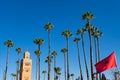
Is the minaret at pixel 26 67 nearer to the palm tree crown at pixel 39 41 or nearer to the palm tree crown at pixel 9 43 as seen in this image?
the palm tree crown at pixel 9 43

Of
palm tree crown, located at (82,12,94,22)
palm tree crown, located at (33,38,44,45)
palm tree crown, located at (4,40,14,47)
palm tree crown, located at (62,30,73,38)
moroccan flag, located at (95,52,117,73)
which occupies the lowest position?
moroccan flag, located at (95,52,117,73)

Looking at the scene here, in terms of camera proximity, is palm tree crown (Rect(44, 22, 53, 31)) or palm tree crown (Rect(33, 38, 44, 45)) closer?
palm tree crown (Rect(44, 22, 53, 31))

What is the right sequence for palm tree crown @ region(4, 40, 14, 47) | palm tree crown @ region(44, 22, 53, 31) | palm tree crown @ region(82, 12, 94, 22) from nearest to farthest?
palm tree crown @ region(82, 12, 94, 22) < palm tree crown @ region(44, 22, 53, 31) < palm tree crown @ region(4, 40, 14, 47)

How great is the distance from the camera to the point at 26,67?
120125 millimetres

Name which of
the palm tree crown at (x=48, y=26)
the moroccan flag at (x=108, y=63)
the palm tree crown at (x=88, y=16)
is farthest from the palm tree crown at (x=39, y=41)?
the moroccan flag at (x=108, y=63)

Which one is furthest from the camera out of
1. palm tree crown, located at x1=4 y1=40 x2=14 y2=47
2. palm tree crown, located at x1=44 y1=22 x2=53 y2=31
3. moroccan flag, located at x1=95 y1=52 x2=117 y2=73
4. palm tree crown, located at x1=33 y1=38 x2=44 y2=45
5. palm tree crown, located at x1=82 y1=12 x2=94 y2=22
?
palm tree crown, located at x1=4 y1=40 x2=14 y2=47

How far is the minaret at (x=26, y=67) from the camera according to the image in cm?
11856

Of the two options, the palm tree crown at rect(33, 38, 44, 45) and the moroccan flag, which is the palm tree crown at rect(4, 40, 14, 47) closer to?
the palm tree crown at rect(33, 38, 44, 45)

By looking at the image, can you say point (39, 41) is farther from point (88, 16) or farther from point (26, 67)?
point (26, 67)

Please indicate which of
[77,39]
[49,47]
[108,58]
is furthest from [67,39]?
[108,58]

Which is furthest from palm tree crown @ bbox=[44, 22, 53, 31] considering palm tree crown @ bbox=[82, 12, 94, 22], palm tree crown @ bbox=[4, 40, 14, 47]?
palm tree crown @ bbox=[4, 40, 14, 47]

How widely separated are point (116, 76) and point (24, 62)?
206ft

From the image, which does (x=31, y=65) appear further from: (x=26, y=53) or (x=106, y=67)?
(x=106, y=67)

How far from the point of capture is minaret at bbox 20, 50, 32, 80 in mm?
118562
